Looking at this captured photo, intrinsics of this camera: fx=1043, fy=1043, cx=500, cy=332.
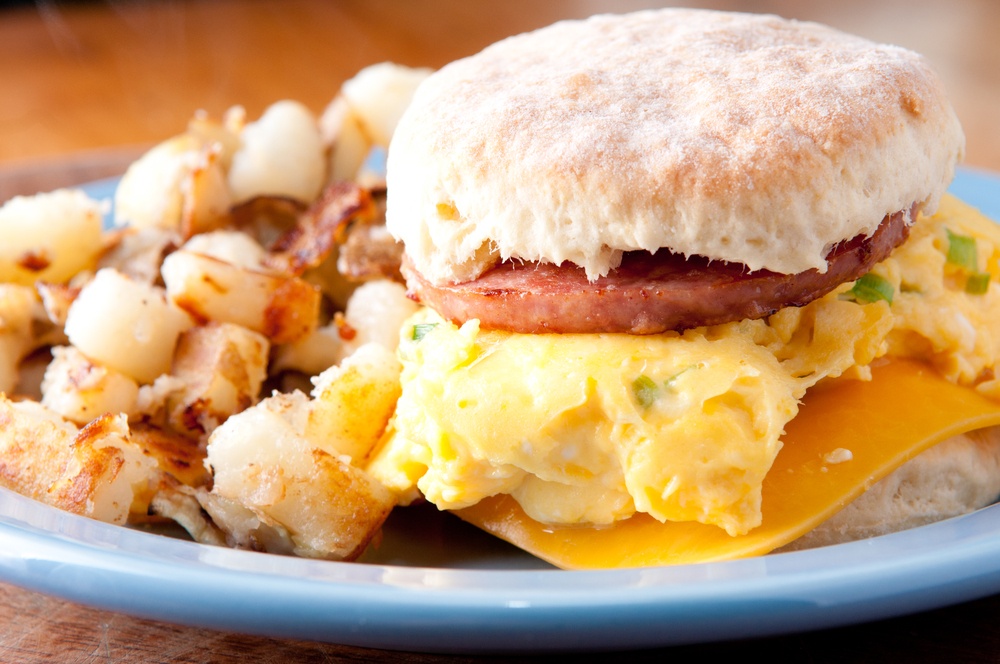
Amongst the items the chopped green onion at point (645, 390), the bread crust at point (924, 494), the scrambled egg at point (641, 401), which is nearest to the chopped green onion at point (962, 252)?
the scrambled egg at point (641, 401)

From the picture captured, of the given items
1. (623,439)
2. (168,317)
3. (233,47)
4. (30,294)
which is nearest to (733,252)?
(623,439)

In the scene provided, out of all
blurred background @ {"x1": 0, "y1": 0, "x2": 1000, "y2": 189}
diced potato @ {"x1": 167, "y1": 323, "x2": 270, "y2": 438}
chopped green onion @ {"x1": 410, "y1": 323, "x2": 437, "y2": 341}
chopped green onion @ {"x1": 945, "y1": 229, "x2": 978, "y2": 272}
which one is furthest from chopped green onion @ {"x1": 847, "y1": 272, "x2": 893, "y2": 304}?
blurred background @ {"x1": 0, "y1": 0, "x2": 1000, "y2": 189}

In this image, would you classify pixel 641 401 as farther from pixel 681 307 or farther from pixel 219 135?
pixel 219 135

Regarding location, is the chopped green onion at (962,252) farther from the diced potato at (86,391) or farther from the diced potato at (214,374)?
the diced potato at (86,391)

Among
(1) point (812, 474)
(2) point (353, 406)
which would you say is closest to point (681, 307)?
(1) point (812, 474)

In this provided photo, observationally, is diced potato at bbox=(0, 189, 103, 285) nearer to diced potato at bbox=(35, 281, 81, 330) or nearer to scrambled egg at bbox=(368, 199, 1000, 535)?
diced potato at bbox=(35, 281, 81, 330)

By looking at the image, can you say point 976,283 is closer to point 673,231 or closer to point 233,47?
point 673,231
